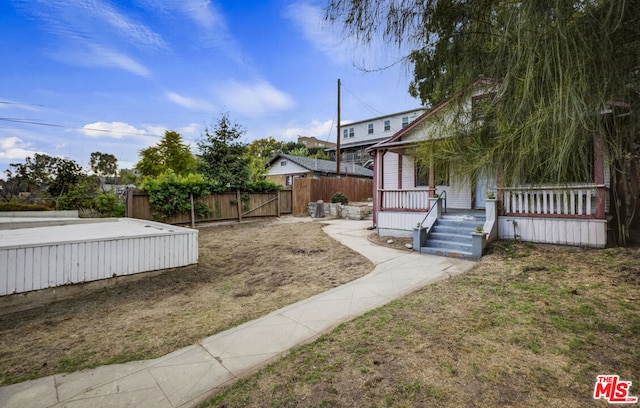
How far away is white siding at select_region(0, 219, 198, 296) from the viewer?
153 inches

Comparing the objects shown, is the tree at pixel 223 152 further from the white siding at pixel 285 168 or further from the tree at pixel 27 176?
the tree at pixel 27 176

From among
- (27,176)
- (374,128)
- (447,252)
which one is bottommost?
(447,252)

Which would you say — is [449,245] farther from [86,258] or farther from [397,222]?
[86,258]

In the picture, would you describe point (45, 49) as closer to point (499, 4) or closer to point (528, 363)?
point (499, 4)

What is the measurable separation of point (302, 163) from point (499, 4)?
2137 cm

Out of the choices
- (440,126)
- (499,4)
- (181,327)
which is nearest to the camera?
(499,4)

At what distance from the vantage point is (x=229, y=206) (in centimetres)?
1343

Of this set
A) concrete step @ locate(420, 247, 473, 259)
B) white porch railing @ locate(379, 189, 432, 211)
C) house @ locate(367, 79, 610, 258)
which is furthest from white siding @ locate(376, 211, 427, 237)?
concrete step @ locate(420, 247, 473, 259)

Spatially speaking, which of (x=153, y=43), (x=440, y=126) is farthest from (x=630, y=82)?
(x=153, y=43)

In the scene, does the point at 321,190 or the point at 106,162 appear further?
the point at 106,162

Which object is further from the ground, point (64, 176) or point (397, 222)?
point (64, 176)

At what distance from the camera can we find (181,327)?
3.40m

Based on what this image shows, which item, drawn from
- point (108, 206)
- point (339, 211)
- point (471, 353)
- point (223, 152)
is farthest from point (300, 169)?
point (471, 353)

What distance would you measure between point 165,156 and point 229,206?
8.85m
